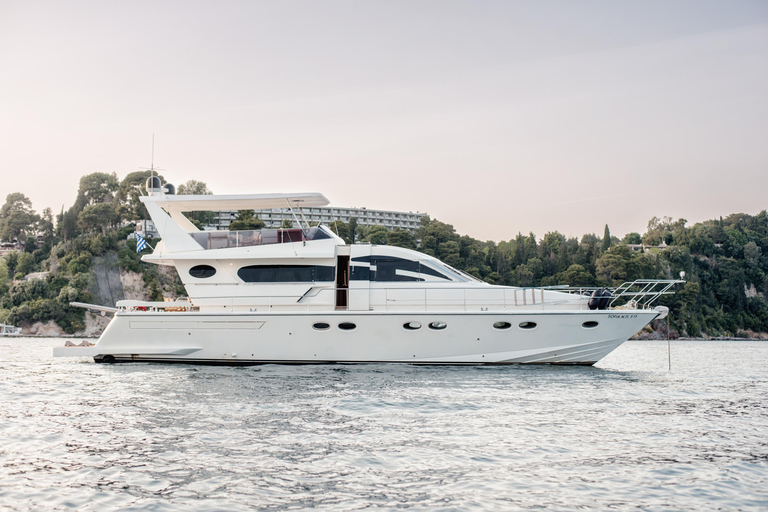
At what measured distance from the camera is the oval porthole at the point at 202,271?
60.2 ft

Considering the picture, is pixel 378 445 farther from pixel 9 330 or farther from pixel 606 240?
pixel 606 240

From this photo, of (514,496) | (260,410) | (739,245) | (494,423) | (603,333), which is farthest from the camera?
(739,245)

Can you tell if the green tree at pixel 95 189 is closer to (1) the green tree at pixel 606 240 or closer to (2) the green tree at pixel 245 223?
(2) the green tree at pixel 245 223

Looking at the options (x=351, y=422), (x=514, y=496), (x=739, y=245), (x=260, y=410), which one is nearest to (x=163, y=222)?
(x=260, y=410)

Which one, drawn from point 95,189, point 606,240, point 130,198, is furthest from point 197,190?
point 606,240

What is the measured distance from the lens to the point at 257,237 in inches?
722

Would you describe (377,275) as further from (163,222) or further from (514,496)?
(514,496)

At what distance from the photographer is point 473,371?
51.7 ft

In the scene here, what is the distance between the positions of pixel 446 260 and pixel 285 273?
63.9 m

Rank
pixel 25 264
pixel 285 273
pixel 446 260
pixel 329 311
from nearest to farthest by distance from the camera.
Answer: pixel 329 311
pixel 285 273
pixel 446 260
pixel 25 264

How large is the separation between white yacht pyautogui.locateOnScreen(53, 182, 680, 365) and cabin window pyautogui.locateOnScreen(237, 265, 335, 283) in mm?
30

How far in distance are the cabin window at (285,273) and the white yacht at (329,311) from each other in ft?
0.10

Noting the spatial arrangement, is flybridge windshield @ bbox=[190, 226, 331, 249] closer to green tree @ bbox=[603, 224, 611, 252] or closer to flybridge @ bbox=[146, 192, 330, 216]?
flybridge @ bbox=[146, 192, 330, 216]

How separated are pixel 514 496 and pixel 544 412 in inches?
180
